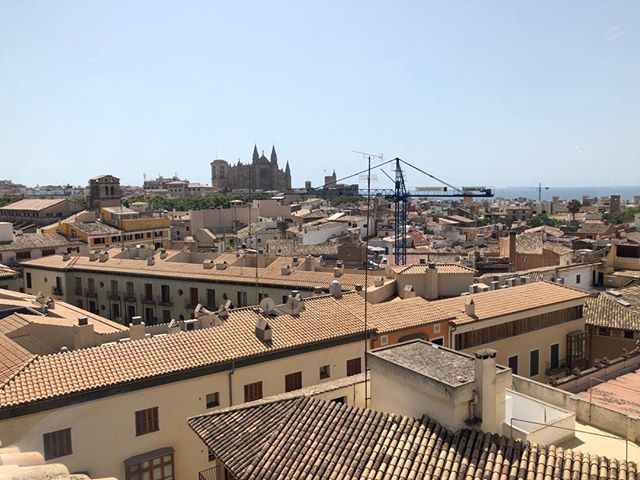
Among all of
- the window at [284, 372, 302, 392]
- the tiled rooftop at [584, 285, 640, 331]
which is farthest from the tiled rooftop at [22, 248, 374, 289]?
the window at [284, 372, 302, 392]

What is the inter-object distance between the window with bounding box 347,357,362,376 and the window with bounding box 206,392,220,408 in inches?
185

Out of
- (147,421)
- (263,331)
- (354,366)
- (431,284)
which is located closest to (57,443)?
→ (147,421)

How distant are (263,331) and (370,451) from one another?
8187mm

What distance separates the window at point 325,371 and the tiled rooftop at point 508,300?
5293 millimetres

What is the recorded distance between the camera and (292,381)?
1791 centimetres

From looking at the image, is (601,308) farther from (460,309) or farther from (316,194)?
(316,194)

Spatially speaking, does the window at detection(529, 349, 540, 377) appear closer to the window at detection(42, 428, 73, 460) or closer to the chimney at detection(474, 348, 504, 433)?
the chimney at detection(474, 348, 504, 433)

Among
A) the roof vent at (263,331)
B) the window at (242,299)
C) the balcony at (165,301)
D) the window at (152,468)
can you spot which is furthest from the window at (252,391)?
the balcony at (165,301)

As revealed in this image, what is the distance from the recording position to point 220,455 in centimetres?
1102

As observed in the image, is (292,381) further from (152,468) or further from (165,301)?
(165,301)

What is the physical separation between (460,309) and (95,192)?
67197mm

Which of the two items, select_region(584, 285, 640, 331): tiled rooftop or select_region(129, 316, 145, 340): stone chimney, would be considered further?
select_region(584, 285, 640, 331): tiled rooftop

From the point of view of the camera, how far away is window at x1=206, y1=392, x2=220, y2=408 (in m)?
16.3

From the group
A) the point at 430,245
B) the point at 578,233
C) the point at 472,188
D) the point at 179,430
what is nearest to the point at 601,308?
the point at 179,430
